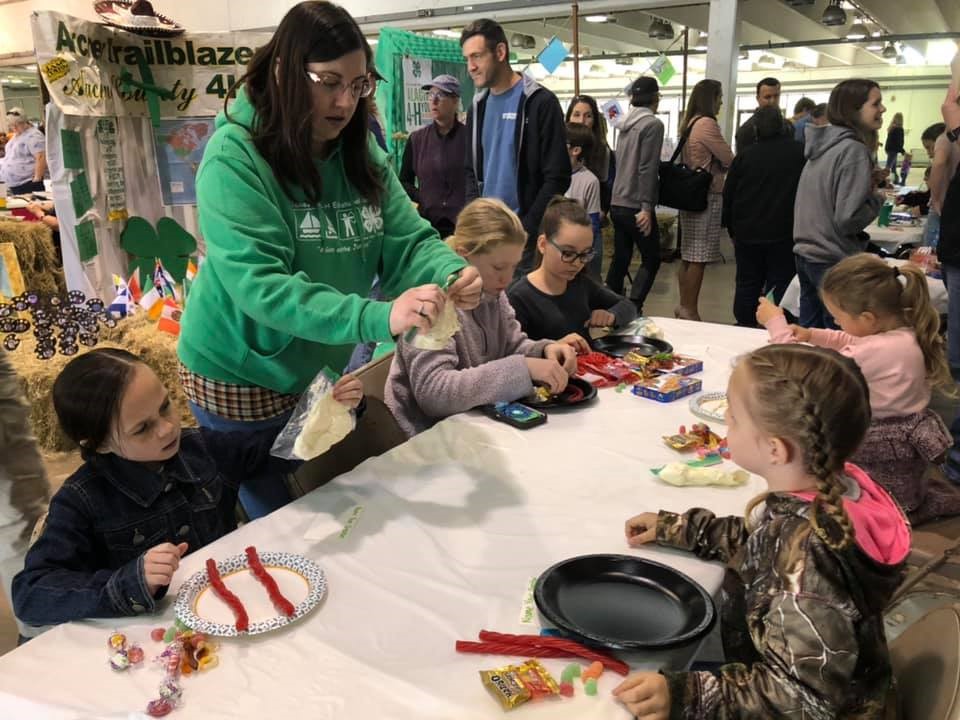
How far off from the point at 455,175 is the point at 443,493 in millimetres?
3591

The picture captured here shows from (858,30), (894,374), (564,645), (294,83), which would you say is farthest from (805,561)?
(858,30)

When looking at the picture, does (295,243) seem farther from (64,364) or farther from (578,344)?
(64,364)

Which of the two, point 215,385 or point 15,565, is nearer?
point 215,385

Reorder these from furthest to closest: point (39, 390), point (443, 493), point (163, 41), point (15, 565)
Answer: point (163, 41) < point (39, 390) < point (15, 565) < point (443, 493)

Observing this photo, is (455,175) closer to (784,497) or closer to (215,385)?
(215,385)

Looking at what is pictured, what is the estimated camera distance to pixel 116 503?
1476 mm

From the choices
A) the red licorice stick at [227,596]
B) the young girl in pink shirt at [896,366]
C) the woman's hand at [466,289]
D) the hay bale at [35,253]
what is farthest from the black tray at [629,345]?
the hay bale at [35,253]

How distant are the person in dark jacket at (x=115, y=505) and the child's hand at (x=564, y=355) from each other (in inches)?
38.5

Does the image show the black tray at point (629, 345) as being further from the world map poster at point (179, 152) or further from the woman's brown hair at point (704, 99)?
the woman's brown hair at point (704, 99)

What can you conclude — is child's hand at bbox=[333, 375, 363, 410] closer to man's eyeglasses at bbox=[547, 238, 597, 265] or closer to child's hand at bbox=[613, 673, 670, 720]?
child's hand at bbox=[613, 673, 670, 720]

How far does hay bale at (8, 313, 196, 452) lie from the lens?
143 inches

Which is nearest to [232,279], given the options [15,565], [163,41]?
[15,565]

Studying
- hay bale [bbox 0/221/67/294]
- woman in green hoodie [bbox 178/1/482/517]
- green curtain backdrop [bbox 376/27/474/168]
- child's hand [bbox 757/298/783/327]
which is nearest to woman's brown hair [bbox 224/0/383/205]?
woman in green hoodie [bbox 178/1/482/517]

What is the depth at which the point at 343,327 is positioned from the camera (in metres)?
1.52
